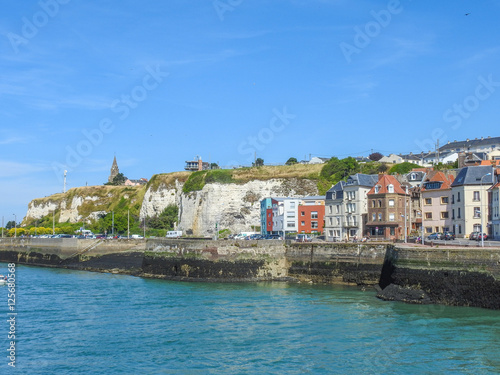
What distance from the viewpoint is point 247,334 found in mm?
28938

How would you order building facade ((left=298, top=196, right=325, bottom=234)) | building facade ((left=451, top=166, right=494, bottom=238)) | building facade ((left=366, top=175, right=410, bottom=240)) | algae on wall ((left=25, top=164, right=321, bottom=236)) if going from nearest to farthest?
building facade ((left=451, top=166, right=494, bottom=238)), building facade ((left=366, top=175, right=410, bottom=240)), building facade ((left=298, top=196, right=325, bottom=234)), algae on wall ((left=25, top=164, right=321, bottom=236))

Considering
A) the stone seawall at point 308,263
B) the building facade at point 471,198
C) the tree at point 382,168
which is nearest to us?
the stone seawall at point 308,263

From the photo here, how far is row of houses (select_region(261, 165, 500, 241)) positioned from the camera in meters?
56.9

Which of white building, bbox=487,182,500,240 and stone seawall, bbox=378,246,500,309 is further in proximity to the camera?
white building, bbox=487,182,500,240

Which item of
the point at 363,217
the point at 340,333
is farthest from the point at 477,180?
the point at 340,333

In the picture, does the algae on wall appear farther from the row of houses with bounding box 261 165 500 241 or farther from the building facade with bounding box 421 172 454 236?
the building facade with bounding box 421 172 454 236

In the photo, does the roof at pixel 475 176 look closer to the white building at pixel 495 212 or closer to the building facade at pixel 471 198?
the building facade at pixel 471 198

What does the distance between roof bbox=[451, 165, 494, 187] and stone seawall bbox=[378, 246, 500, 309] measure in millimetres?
22037

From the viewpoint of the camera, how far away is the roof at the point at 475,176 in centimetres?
5719

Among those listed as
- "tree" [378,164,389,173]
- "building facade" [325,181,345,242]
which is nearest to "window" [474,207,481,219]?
"building facade" [325,181,345,242]

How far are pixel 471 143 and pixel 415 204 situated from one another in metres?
63.6

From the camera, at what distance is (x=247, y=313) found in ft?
111

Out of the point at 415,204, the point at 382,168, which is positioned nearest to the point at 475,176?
the point at 415,204

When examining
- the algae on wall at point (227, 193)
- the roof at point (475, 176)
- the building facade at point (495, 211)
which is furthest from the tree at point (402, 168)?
the building facade at point (495, 211)
